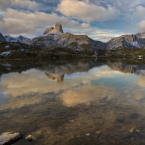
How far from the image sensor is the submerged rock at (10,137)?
19.8 metres

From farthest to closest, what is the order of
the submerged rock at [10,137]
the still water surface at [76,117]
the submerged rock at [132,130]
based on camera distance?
1. the submerged rock at [132,130]
2. the still water surface at [76,117]
3. the submerged rock at [10,137]

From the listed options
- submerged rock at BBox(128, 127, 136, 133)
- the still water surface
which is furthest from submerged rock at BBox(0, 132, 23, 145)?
submerged rock at BBox(128, 127, 136, 133)

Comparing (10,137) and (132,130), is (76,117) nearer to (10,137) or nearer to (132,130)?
(132,130)

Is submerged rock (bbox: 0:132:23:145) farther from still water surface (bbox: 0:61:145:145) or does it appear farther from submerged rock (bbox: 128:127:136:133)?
submerged rock (bbox: 128:127:136:133)

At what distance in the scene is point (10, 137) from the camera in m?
20.5

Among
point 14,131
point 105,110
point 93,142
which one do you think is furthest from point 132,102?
point 14,131

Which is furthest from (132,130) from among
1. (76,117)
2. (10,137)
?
(10,137)

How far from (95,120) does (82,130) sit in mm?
3733

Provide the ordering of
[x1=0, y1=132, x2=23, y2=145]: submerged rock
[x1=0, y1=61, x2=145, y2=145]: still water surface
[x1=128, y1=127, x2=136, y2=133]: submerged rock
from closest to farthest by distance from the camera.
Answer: [x1=0, y1=132, x2=23, y2=145]: submerged rock
[x1=0, y1=61, x2=145, y2=145]: still water surface
[x1=128, y1=127, x2=136, y2=133]: submerged rock

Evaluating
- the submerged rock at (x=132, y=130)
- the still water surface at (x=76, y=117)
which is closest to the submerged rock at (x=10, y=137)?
the still water surface at (x=76, y=117)

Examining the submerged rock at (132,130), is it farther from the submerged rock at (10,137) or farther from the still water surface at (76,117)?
the submerged rock at (10,137)

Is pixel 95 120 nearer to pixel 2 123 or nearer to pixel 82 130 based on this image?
pixel 82 130

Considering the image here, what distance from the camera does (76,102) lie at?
35094 mm

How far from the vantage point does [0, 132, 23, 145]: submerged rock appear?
1975 cm
